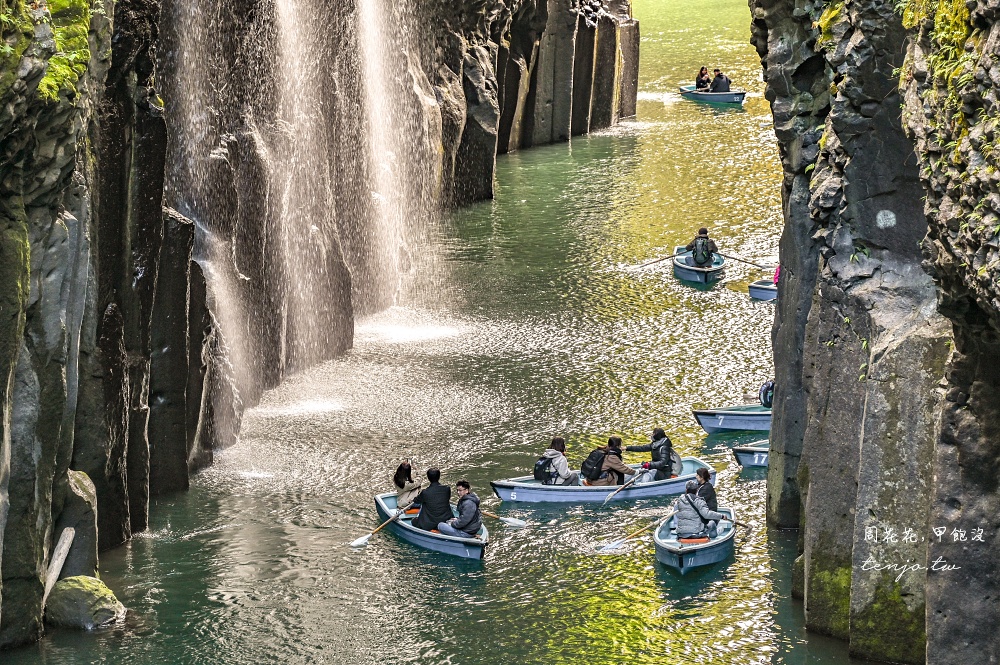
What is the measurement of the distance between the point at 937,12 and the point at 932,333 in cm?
483

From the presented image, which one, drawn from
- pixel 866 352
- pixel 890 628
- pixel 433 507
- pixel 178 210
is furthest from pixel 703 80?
pixel 890 628

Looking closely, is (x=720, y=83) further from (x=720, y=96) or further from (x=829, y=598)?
(x=829, y=598)

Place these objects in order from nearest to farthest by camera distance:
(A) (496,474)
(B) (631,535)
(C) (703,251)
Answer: (B) (631,535)
(A) (496,474)
(C) (703,251)

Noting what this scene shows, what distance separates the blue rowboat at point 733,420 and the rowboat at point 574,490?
10.4 feet

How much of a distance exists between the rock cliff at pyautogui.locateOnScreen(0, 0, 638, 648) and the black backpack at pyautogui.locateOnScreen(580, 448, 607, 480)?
683 centimetres

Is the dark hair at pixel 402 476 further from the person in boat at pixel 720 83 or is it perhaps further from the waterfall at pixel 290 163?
the person in boat at pixel 720 83

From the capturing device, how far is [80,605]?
72.8 ft

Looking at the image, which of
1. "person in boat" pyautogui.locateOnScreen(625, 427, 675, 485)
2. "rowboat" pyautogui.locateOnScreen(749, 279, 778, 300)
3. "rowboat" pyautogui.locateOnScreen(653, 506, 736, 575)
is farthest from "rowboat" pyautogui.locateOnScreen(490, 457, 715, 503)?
"rowboat" pyautogui.locateOnScreen(749, 279, 778, 300)

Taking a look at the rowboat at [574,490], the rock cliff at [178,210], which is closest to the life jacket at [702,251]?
the rock cliff at [178,210]

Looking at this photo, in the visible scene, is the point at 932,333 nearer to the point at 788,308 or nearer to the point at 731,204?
the point at 788,308

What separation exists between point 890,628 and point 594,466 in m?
8.00

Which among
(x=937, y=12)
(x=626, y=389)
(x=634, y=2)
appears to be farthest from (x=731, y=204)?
(x=634, y=2)

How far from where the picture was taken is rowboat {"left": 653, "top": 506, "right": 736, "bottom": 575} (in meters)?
23.8

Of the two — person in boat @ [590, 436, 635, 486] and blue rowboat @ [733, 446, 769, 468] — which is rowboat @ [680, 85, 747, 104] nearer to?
blue rowboat @ [733, 446, 769, 468]
